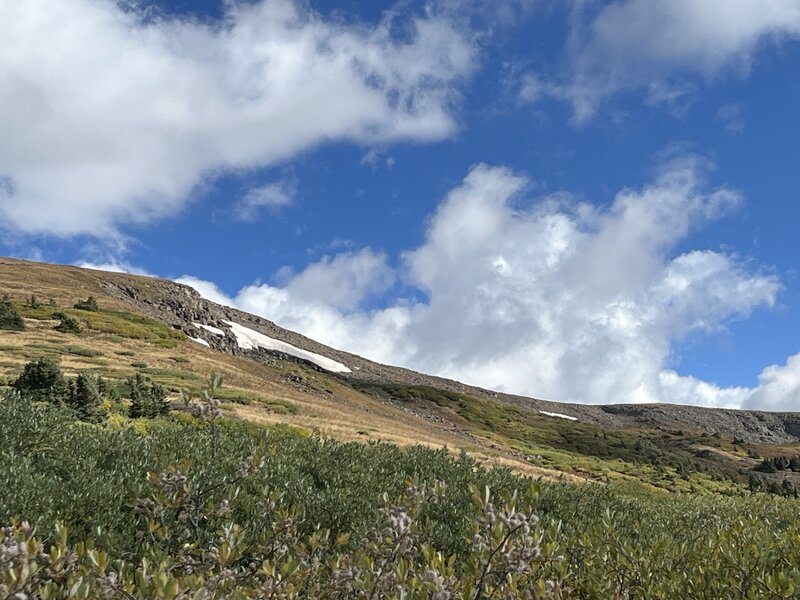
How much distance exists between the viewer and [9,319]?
43.4m

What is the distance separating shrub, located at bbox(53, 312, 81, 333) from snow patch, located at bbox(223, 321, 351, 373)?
105 feet

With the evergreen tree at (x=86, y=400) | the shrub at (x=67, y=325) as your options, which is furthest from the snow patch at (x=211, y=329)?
the evergreen tree at (x=86, y=400)

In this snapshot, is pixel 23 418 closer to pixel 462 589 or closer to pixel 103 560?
pixel 103 560

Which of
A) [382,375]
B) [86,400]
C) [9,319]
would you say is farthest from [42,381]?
[382,375]

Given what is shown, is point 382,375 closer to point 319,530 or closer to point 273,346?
point 273,346

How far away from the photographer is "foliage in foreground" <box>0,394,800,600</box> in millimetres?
3736

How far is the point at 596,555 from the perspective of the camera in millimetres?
6590

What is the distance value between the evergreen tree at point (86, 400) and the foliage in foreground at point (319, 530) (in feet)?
23.4

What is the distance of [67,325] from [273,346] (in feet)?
134

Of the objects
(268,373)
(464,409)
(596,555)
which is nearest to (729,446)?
(464,409)

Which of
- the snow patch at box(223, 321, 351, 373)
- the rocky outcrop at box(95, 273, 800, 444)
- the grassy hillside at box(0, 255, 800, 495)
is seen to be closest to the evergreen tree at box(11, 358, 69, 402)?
the grassy hillside at box(0, 255, 800, 495)

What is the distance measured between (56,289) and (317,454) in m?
65.0

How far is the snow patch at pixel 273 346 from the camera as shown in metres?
83.8

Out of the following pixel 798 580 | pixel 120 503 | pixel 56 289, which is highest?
pixel 56 289
